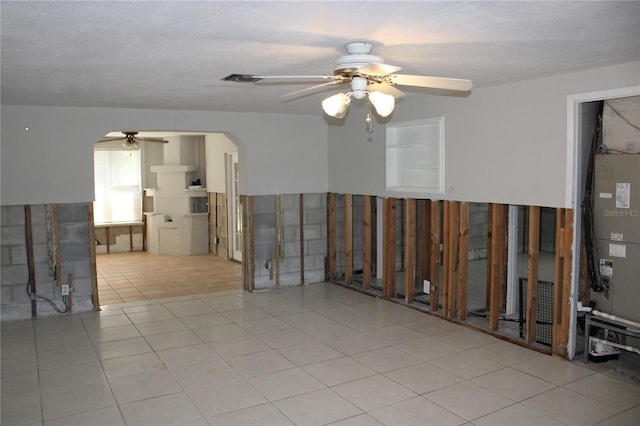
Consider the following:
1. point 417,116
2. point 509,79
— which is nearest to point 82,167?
point 417,116

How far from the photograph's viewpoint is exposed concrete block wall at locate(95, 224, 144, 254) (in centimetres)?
1126

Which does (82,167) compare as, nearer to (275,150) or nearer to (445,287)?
(275,150)

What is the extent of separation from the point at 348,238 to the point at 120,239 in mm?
6091

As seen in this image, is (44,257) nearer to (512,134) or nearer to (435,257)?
(435,257)

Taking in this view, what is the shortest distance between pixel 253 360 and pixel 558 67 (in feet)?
11.6

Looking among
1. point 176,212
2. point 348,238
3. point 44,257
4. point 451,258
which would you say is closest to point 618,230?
point 451,258

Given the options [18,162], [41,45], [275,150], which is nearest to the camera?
[41,45]

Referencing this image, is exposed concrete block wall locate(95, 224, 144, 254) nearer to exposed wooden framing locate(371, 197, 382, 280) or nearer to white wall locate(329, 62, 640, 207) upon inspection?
exposed wooden framing locate(371, 197, 382, 280)

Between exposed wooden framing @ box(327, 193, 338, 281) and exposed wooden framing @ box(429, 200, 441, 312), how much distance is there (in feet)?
6.91

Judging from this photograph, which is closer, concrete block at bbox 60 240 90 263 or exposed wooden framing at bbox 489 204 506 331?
exposed wooden framing at bbox 489 204 506 331

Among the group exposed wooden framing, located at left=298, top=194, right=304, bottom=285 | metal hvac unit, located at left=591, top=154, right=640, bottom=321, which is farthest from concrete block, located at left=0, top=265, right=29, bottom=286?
metal hvac unit, located at left=591, top=154, right=640, bottom=321

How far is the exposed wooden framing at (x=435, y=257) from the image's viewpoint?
234 inches

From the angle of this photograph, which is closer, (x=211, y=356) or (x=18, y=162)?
(x=211, y=356)

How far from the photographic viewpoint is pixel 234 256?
32.9ft
